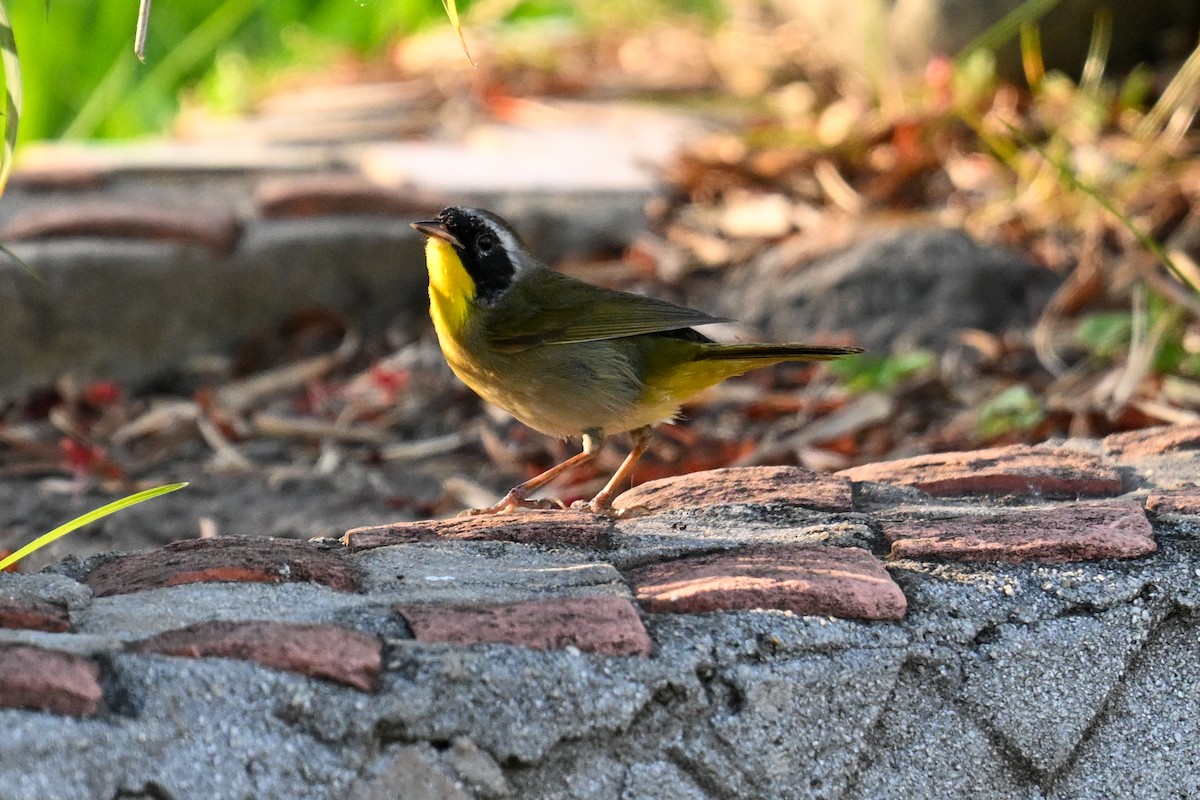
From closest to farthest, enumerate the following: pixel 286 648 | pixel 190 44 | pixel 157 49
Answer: pixel 286 648, pixel 190 44, pixel 157 49

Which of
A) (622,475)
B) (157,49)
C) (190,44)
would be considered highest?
(622,475)

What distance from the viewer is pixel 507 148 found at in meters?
6.48

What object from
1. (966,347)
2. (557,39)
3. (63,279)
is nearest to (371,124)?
(557,39)

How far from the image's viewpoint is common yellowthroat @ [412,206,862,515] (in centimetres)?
334

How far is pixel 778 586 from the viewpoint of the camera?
2195mm

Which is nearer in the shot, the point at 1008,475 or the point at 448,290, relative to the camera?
the point at 1008,475

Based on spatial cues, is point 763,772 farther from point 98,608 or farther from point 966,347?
point 966,347

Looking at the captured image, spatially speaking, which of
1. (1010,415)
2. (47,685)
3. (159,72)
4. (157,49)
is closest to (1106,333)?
(1010,415)

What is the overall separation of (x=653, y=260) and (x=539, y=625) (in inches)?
135

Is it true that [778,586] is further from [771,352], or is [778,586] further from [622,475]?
[622,475]

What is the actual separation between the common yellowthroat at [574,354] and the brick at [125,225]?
68.8 inches

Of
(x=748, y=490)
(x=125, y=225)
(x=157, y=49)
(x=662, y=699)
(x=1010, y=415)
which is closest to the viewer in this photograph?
(x=662, y=699)

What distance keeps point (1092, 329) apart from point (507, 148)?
9.61ft

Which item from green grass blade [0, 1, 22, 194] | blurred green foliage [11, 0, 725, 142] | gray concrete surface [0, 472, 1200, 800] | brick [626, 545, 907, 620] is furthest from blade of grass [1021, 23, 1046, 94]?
green grass blade [0, 1, 22, 194]
